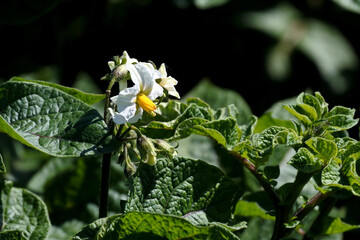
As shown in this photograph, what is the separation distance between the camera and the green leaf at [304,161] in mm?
1136

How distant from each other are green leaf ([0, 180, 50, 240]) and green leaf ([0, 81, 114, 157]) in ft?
0.82

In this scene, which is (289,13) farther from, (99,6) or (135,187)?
(135,187)

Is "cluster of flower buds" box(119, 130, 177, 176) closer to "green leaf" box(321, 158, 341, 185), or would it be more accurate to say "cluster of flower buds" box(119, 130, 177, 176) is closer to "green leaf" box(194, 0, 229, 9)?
"green leaf" box(321, 158, 341, 185)

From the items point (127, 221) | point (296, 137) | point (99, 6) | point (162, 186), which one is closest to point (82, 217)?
point (162, 186)

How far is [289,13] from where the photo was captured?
3.34 meters

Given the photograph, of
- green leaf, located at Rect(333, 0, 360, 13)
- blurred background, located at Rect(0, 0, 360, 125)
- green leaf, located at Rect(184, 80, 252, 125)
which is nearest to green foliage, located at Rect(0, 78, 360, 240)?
green leaf, located at Rect(184, 80, 252, 125)

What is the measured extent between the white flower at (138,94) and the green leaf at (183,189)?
0.14 metres

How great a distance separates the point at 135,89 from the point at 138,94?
0.09ft

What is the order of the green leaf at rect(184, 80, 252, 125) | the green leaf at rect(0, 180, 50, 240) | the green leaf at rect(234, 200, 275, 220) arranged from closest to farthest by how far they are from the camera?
1. the green leaf at rect(0, 180, 50, 240)
2. the green leaf at rect(234, 200, 275, 220)
3. the green leaf at rect(184, 80, 252, 125)

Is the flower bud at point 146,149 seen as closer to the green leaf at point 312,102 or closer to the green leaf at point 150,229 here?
the green leaf at point 150,229

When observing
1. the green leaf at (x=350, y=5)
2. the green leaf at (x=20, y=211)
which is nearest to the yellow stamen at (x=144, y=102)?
the green leaf at (x=20, y=211)

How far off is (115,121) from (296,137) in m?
0.34

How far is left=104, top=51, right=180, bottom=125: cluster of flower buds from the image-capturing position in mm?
1125

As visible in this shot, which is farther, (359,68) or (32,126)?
(359,68)
